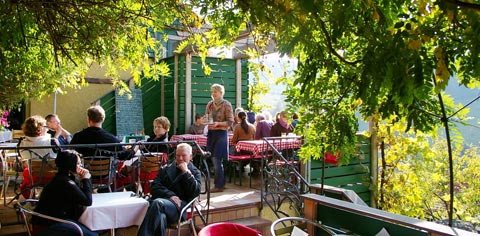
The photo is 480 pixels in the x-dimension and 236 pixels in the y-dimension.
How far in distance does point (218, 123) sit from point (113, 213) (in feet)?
9.04

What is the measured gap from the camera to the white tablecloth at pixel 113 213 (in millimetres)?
3598

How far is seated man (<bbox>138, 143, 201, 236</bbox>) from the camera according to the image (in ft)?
13.0

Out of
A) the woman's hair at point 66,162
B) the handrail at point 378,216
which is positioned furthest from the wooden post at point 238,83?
the handrail at point 378,216

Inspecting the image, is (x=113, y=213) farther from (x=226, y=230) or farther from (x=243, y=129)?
(x=243, y=129)

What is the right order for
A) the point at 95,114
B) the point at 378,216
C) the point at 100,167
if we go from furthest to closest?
the point at 95,114 → the point at 100,167 → the point at 378,216

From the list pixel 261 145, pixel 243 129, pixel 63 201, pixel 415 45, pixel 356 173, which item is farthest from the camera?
Answer: pixel 356 173

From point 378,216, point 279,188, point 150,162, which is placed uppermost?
point 150,162

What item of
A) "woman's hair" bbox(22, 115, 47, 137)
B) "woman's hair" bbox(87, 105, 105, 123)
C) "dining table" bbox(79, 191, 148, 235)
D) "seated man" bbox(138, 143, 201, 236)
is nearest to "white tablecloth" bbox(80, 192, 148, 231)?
"dining table" bbox(79, 191, 148, 235)

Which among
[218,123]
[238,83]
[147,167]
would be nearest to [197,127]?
[238,83]

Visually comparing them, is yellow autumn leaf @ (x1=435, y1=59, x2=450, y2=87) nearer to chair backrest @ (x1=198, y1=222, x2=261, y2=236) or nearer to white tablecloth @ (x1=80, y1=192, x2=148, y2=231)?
chair backrest @ (x1=198, y1=222, x2=261, y2=236)

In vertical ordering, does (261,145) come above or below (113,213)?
above

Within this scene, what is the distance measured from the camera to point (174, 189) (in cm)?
440

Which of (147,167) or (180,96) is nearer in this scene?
(147,167)

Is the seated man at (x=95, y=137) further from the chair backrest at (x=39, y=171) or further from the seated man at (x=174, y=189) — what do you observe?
the seated man at (x=174, y=189)
